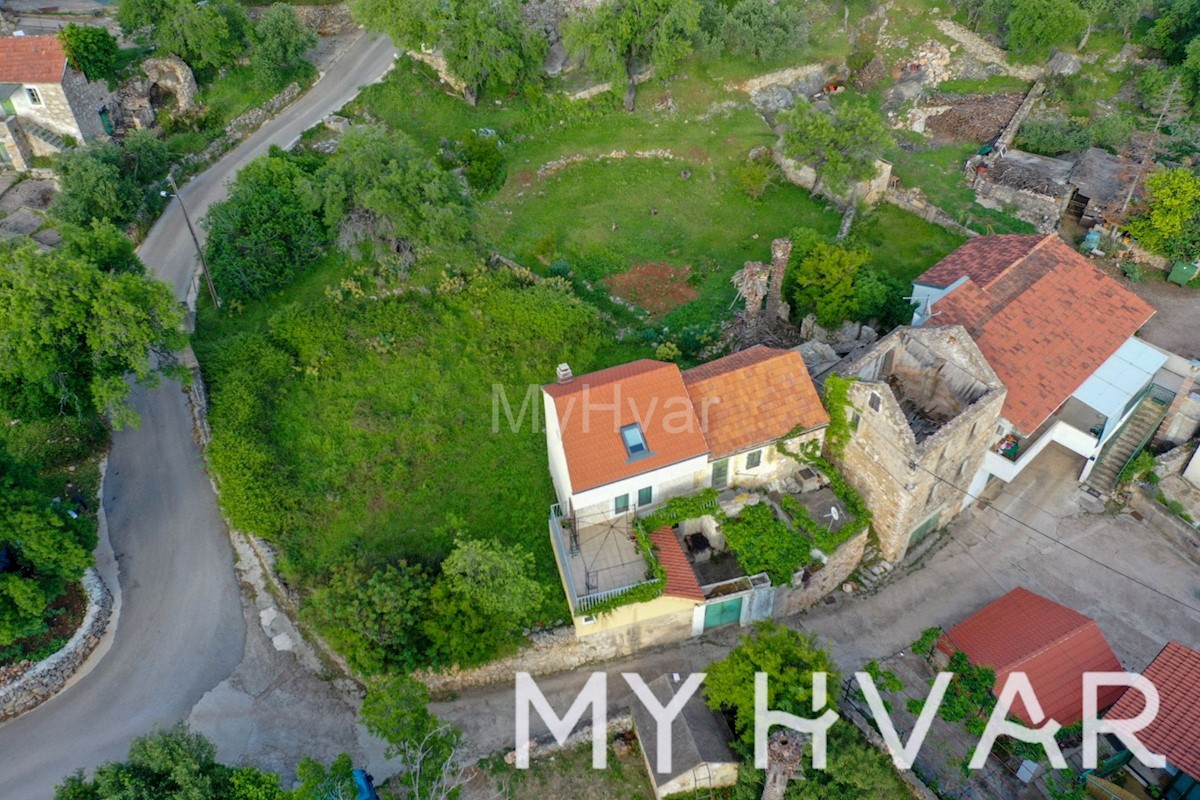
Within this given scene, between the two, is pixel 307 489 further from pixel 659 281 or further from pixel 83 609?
pixel 659 281

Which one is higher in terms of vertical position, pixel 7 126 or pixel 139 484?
pixel 7 126

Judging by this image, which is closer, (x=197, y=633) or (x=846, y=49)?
(x=197, y=633)

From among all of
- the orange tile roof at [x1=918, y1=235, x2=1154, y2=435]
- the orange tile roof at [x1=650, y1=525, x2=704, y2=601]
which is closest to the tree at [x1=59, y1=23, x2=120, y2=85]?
the orange tile roof at [x1=650, y1=525, x2=704, y2=601]

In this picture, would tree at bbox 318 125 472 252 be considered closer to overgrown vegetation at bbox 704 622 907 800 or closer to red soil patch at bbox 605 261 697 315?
red soil patch at bbox 605 261 697 315

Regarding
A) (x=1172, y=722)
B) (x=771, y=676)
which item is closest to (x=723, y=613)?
(x=771, y=676)

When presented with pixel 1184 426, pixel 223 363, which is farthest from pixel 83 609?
pixel 1184 426

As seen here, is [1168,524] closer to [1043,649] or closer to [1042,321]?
[1042,321]
